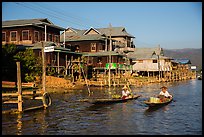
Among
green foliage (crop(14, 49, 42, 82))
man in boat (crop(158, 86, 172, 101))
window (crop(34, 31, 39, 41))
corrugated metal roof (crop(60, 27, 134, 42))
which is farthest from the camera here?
corrugated metal roof (crop(60, 27, 134, 42))

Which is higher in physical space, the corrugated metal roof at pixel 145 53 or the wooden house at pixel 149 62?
the corrugated metal roof at pixel 145 53

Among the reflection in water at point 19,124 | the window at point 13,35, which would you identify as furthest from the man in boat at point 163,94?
the window at point 13,35

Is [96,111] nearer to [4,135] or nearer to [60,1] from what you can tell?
[4,135]

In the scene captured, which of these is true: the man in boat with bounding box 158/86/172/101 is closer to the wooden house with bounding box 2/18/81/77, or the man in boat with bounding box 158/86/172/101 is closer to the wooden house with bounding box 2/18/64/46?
the wooden house with bounding box 2/18/81/77

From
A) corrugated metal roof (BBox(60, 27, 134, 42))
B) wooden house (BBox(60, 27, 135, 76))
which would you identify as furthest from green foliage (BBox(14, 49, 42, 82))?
corrugated metal roof (BBox(60, 27, 134, 42))

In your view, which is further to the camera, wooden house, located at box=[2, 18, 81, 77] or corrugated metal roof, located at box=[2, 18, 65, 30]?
corrugated metal roof, located at box=[2, 18, 65, 30]

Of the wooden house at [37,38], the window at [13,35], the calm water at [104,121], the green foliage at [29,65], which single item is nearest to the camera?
the calm water at [104,121]

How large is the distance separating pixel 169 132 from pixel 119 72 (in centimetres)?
3965

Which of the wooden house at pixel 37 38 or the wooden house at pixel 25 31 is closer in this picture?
the wooden house at pixel 37 38

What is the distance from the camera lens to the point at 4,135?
14625 mm

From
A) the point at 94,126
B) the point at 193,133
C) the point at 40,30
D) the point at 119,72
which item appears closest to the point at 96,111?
the point at 94,126

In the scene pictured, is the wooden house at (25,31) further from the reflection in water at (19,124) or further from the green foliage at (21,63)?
the reflection in water at (19,124)

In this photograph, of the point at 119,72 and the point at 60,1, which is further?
the point at 119,72

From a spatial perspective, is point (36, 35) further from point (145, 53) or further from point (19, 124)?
point (145, 53)
